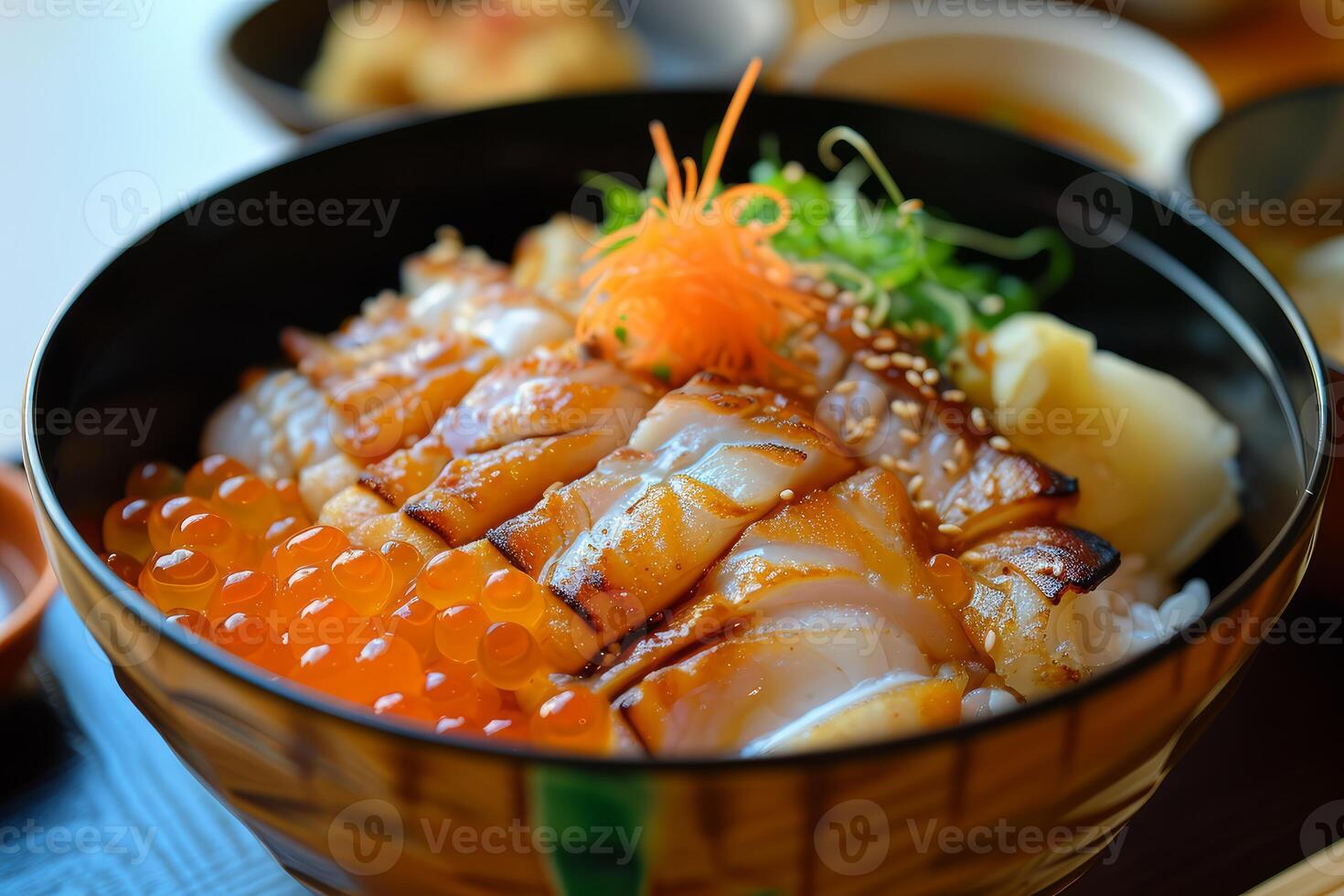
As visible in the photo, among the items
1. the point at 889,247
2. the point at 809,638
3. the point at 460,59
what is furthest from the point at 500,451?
the point at 460,59

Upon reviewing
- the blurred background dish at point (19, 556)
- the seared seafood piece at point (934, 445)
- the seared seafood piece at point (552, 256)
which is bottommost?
the blurred background dish at point (19, 556)

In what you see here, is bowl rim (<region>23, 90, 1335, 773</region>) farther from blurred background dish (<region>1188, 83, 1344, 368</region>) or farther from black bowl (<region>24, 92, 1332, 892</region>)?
blurred background dish (<region>1188, 83, 1344, 368</region>)

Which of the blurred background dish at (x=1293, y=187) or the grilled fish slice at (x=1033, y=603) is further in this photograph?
the blurred background dish at (x=1293, y=187)

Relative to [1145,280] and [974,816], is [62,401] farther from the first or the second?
[1145,280]

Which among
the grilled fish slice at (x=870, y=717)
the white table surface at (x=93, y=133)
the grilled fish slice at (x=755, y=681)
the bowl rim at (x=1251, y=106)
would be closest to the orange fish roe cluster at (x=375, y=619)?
the grilled fish slice at (x=755, y=681)

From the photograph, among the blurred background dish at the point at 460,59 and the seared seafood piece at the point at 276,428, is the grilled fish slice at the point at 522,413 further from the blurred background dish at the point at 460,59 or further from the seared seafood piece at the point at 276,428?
the blurred background dish at the point at 460,59

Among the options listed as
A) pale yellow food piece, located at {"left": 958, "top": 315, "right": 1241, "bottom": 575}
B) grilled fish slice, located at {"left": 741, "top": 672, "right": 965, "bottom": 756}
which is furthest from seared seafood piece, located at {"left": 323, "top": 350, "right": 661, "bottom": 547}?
pale yellow food piece, located at {"left": 958, "top": 315, "right": 1241, "bottom": 575}

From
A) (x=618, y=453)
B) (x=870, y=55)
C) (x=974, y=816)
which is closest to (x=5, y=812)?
(x=618, y=453)
